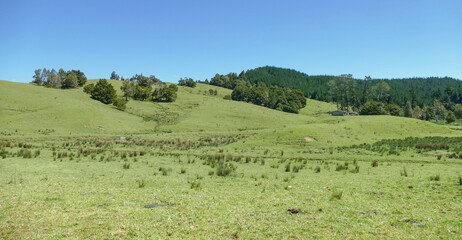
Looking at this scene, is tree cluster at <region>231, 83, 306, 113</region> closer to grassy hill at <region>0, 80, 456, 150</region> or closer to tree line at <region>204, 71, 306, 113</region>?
tree line at <region>204, 71, 306, 113</region>

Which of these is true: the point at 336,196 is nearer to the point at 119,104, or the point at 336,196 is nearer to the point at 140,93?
the point at 119,104

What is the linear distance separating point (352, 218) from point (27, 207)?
12.0 meters

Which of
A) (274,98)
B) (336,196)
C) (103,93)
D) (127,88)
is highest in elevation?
(127,88)

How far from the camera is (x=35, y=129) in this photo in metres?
58.9

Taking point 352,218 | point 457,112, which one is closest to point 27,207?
point 352,218

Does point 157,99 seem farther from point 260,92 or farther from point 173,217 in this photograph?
point 173,217

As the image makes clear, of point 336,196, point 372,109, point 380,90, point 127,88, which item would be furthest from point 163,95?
point 336,196

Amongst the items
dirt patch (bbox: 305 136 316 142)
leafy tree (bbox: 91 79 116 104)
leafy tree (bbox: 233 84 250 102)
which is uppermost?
leafy tree (bbox: 233 84 250 102)

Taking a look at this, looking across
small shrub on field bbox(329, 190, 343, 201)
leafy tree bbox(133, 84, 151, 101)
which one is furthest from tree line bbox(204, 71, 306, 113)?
small shrub on field bbox(329, 190, 343, 201)

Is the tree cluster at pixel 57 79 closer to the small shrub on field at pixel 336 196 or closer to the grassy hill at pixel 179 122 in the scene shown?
the grassy hill at pixel 179 122

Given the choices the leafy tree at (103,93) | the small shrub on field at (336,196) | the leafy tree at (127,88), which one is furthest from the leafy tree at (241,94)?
the small shrub on field at (336,196)

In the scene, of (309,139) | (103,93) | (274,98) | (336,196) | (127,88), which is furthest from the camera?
(274,98)

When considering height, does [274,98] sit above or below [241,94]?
below

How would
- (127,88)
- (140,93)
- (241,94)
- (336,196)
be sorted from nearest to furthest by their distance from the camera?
(336,196) → (127,88) → (140,93) → (241,94)
